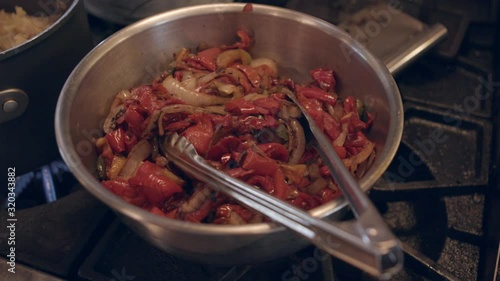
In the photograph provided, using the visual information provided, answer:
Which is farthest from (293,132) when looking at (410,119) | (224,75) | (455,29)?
(455,29)

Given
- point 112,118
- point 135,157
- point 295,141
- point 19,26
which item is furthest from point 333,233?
point 19,26

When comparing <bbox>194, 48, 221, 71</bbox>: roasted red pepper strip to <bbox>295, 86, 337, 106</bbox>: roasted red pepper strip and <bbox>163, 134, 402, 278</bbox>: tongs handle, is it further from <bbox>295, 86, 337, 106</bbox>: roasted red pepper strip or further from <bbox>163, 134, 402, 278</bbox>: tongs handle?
<bbox>163, 134, 402, 278</bbox>: tongs handle

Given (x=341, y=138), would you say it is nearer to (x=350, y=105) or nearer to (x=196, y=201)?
(x=350, y=105)

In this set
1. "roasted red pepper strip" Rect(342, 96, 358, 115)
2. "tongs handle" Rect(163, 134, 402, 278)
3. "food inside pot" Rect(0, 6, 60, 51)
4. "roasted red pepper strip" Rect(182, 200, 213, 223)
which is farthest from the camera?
"food inside pot" Rect(0, 6, 60, 51)

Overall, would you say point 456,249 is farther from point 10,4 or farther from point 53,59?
point 10,4

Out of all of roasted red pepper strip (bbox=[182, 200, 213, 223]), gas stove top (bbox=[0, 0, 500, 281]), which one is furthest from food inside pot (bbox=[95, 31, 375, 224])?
gas stove top (bbox=[0, 0, 500, 281])

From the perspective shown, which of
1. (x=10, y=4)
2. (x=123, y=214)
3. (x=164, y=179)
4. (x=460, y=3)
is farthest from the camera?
(x=460, y=3)

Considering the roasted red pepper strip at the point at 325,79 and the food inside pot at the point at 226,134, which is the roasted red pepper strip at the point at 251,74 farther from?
the roasted red pepper strip at the point at 325,79
